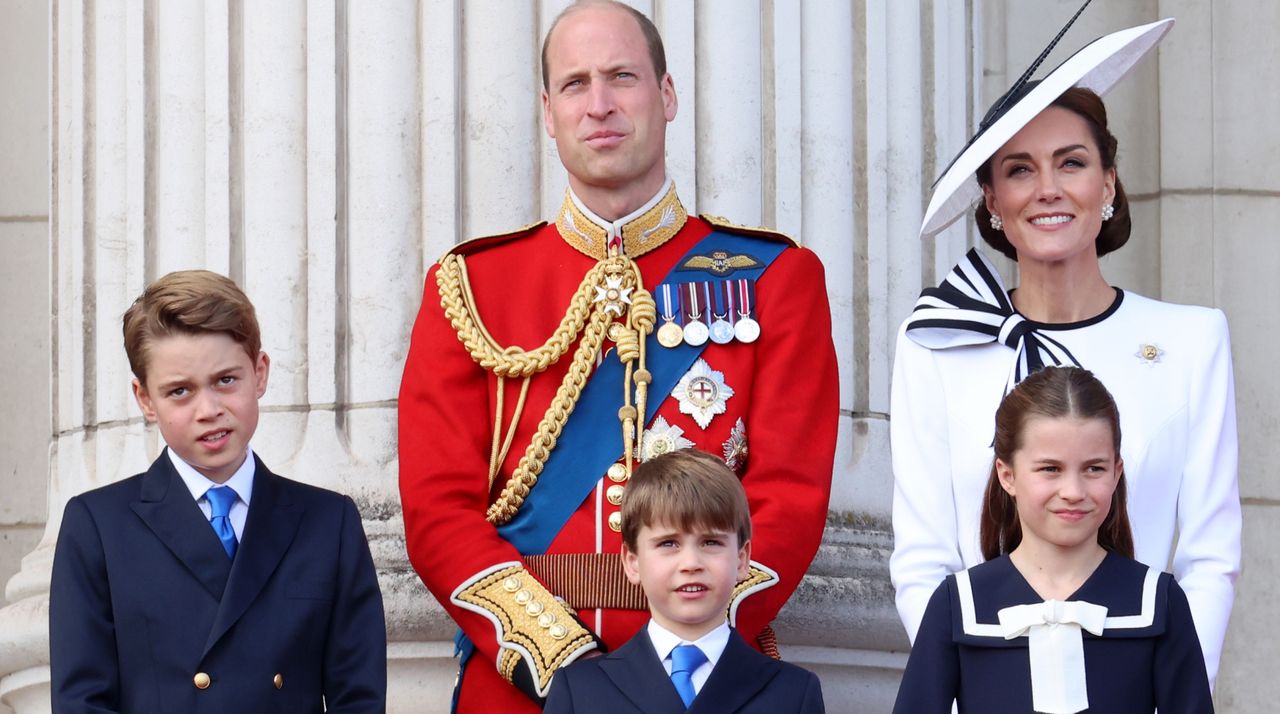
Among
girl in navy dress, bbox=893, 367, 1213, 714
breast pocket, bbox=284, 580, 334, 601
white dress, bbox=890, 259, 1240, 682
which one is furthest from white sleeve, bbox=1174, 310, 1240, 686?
breast pocket, bbox=284, 580, 334, 601

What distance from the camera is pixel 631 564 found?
4059mm

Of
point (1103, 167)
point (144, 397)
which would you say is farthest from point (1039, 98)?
point (144, 397)

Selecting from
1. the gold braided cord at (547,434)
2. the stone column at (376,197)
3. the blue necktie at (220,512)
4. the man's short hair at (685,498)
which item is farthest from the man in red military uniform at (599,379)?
the stone column at (376,197)

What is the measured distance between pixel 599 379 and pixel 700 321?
0.77 ft

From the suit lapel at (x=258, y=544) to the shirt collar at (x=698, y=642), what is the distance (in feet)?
2.35

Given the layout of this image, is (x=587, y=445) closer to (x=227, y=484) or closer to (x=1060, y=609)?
(x=227, y=484)

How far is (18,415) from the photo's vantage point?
6816 millimetres

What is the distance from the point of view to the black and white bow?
4.30 metres

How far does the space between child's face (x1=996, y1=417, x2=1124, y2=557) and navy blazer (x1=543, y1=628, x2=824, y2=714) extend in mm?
507

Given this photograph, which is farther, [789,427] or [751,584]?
[789,427]

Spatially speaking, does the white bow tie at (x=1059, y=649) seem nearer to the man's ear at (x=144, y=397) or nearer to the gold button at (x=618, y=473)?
the gold button at (x=618, y=473)

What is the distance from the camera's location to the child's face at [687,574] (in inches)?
155

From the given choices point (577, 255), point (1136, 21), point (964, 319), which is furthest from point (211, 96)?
point (1136, 21)

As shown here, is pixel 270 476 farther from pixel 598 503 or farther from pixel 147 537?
pixel 598 503
